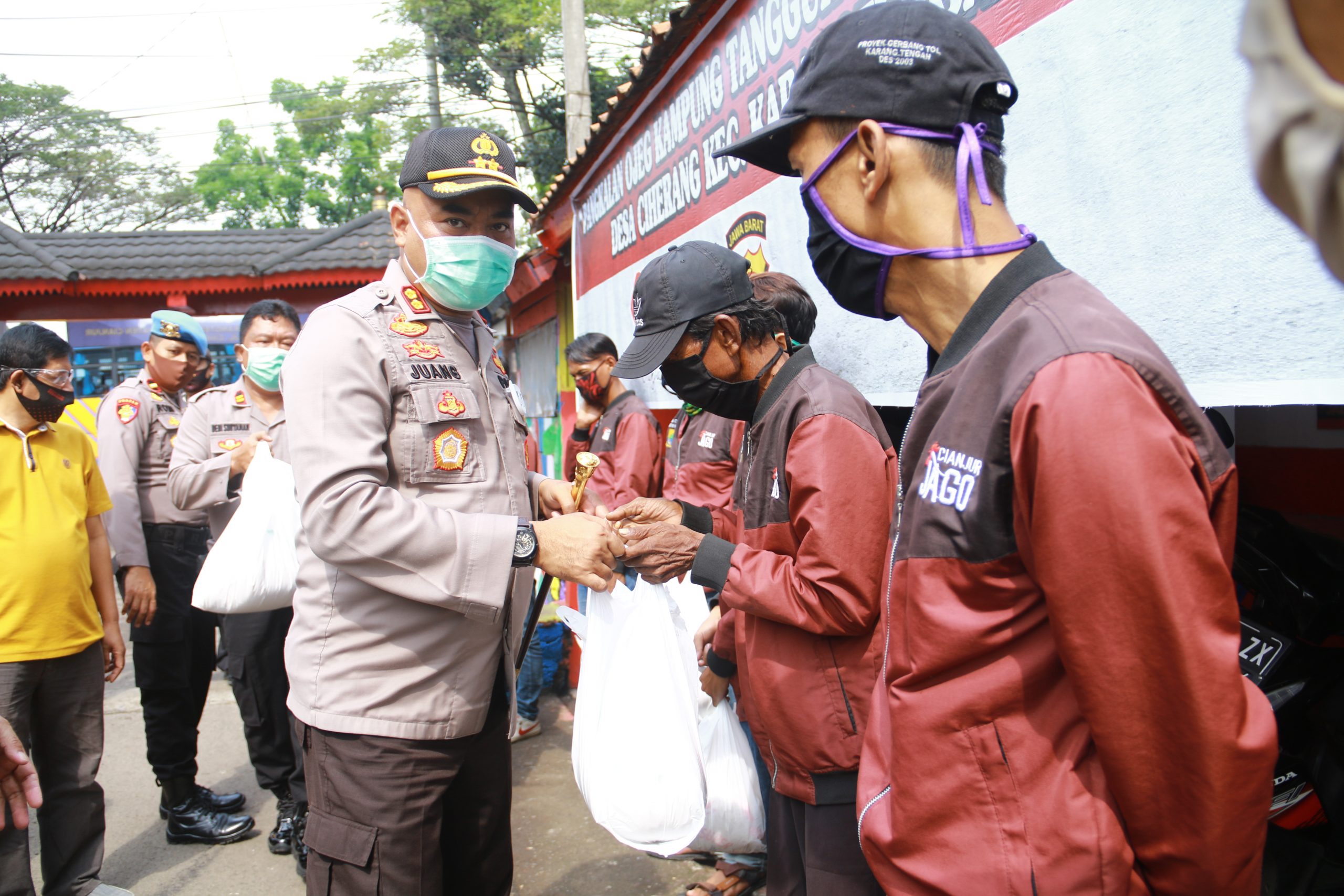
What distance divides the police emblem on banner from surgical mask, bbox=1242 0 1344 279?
9.18ft

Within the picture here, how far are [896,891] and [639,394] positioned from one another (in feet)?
14.5

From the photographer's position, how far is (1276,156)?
0.45 metres

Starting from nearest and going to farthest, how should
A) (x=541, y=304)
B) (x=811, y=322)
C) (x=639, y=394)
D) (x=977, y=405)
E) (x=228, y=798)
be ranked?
1. (x=977, y=405)
2. (x=811, y=322)
3. (x=228, y=798)
4. (x=639, y=394)
5. (x=541, y=304)

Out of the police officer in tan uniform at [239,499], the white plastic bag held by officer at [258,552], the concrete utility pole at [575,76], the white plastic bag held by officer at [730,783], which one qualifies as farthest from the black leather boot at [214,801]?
the concrete utility pole at [575,76]

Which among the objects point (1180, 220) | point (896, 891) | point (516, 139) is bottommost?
point (896, 891)

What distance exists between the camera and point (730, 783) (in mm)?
2660

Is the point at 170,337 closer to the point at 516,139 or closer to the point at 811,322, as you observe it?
the point at 811,322

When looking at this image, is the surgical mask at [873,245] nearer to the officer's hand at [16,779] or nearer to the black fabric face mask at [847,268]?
the black fabric face mask at [847,268]

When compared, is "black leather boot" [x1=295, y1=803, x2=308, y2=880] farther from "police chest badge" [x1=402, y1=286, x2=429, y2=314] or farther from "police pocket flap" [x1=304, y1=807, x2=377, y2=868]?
"police chest badge" [x1=402, y1=286, x2=429, y2=314]

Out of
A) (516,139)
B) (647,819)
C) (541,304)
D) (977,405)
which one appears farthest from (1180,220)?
(516,139)

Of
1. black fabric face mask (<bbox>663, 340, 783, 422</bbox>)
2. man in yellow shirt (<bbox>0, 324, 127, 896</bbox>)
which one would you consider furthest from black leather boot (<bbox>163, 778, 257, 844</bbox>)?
black fabric face mask (<bbox>663, 340, 783, 422</bbox>)

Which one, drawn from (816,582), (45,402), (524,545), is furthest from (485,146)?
(45,402)

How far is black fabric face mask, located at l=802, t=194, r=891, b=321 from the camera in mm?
1243

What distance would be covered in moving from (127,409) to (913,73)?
4.27m
